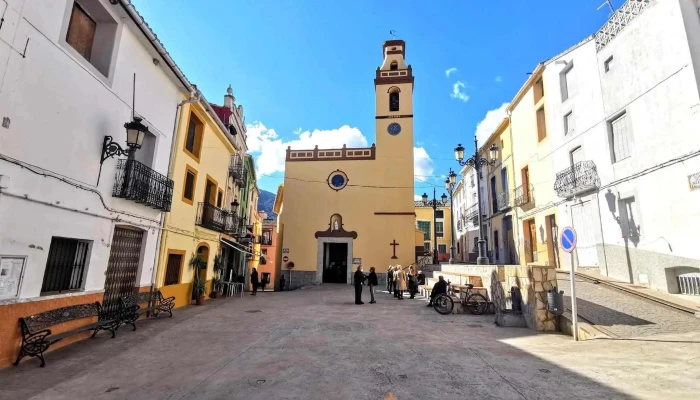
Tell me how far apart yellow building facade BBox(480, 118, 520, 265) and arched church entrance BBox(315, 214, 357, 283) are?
384 inches

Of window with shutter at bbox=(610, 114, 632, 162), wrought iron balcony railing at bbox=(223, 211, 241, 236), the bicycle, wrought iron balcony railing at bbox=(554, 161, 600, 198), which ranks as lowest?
the bicycle

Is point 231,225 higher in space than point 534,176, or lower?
lower

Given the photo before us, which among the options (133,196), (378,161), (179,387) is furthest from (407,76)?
(179,387)

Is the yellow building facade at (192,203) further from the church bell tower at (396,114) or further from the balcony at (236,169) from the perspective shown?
the church bell tower at (396,114)

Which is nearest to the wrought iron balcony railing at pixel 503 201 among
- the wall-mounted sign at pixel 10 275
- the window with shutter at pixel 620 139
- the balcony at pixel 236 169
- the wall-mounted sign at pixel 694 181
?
the window with shutter at pixel 620 139

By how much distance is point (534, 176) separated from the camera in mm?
17422

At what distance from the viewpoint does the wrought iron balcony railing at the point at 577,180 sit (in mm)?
12792

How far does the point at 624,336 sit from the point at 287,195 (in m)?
21.0

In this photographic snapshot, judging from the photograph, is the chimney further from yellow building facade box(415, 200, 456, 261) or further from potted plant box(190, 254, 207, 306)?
yellow building facade box(415, 200, 456, 261)

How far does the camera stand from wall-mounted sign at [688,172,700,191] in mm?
8773

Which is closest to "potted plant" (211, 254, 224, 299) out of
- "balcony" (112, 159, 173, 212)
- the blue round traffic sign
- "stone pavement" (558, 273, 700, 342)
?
"balcony" (112, 159, 173, 212)

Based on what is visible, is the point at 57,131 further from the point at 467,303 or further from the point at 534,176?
the point at 534,176

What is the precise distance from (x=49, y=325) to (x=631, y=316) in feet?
39.8

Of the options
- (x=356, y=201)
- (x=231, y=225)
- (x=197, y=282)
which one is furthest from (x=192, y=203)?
(x=356, y=201)
